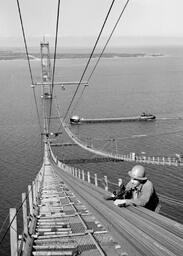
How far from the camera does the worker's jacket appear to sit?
4.55 m

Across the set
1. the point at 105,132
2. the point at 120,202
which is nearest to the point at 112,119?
the point at 105,132

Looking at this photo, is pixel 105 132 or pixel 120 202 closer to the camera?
pixel 120 202

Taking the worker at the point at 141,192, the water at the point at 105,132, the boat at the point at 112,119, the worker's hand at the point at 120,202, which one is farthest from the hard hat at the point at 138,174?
the boat at the point at 112,119

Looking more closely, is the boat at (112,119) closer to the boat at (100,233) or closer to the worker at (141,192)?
the boat at (100,233)

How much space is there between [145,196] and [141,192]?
7 cm

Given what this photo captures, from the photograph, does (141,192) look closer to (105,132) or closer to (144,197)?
(144,197)

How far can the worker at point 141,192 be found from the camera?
4.57 meters

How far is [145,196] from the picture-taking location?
4.59 metres

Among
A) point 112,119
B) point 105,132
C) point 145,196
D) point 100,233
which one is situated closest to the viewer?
point 145,196

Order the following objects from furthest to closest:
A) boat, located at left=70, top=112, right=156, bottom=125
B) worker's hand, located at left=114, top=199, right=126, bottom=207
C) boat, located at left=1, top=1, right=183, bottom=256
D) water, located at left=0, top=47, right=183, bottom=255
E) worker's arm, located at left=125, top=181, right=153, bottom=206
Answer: boat, located at left=70, top=112, right=156, bottom=125
water, located at left=0, top=47, right=183, bottom=255
worker's hand, located at left=114, top=199, right=126, bottom=207
worker's arm, located at left=125, top=181, right=153, bottom=206
boat, located at left=1, top=1, right=183, bottom=256

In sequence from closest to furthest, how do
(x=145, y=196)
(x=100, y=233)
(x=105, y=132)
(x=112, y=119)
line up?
(x=145, y=196) < (x=100, y=233) < (x=105, y=132) < (x=112, y=119)

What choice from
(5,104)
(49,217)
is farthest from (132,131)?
(49,217)

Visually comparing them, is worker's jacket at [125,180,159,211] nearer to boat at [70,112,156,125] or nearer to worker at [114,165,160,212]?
worker at [114,165,160,212]

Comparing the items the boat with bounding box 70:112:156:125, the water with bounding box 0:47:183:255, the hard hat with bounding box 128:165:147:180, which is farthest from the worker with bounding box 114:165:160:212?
the boat with bounding box 70:112:156:125
